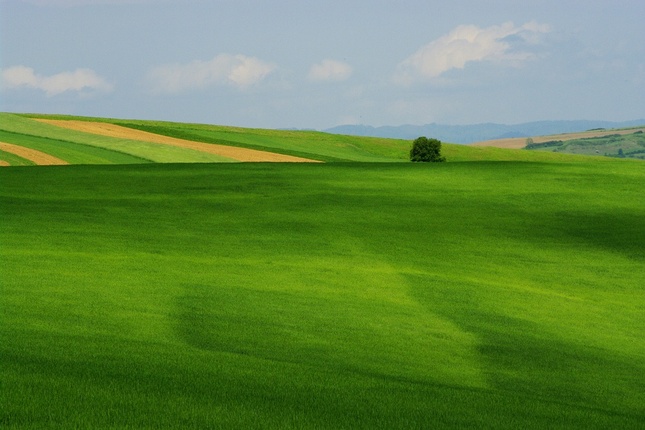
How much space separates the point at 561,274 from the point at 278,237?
26.0 ft

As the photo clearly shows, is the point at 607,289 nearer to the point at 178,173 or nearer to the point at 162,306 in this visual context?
the point at 162,306

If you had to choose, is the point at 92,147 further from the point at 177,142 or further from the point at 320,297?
the point at 320,297

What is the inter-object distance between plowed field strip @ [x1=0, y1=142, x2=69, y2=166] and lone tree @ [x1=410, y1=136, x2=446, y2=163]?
31.4 m

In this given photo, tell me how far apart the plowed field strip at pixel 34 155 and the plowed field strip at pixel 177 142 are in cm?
1323

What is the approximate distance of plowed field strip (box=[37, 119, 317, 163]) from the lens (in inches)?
2474

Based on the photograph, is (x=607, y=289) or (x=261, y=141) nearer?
(x=607, y=289)

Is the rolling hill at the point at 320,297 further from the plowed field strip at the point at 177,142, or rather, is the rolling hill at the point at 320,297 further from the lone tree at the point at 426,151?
the lone tree at the point at 426,151

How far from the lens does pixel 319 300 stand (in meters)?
18.8

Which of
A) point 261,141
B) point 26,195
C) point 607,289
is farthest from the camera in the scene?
point 261,141

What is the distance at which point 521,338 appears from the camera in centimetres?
1708

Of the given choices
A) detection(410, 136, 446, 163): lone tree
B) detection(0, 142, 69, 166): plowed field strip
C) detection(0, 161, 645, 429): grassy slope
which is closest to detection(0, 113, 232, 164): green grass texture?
detection(0, 142, 69, 166): plowed field strip

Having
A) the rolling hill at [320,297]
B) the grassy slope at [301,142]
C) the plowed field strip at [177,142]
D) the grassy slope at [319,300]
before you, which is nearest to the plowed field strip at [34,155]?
the grassy slope at [301,142]

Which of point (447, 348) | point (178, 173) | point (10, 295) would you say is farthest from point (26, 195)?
point (447, 348)

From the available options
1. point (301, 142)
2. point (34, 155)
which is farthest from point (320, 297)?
point (301, 142)
